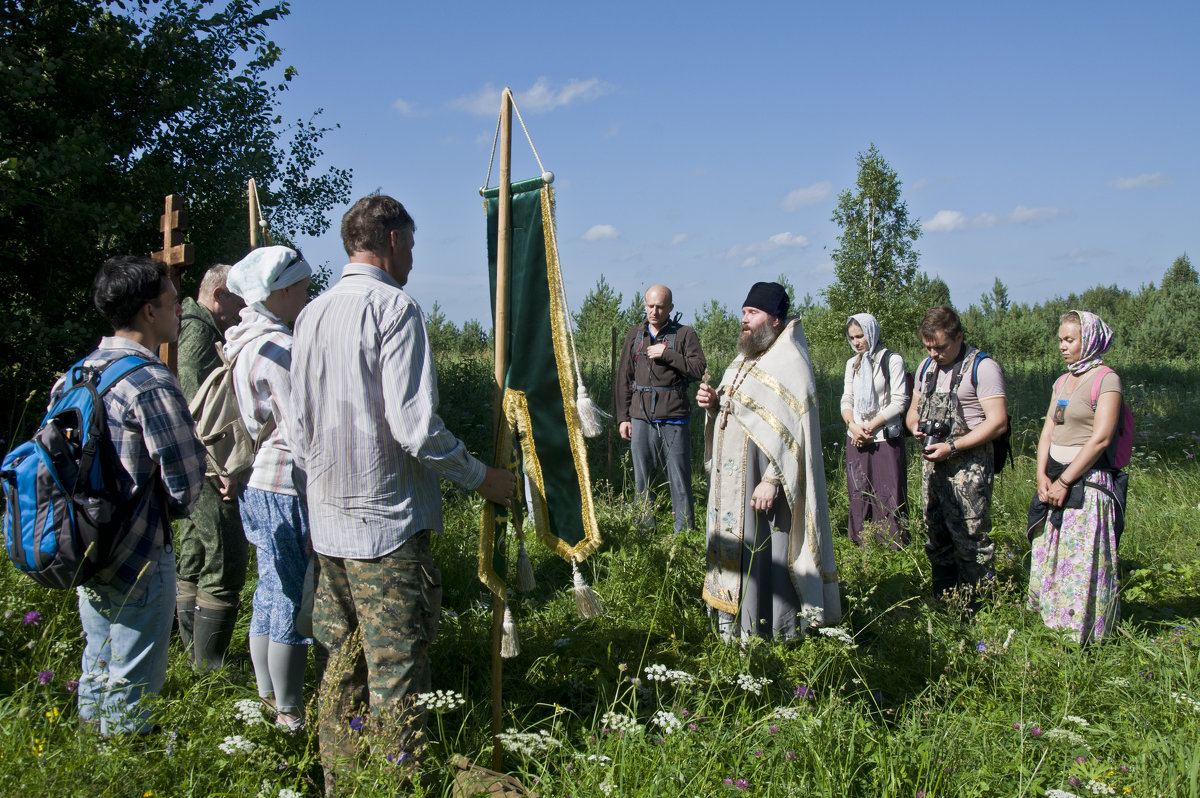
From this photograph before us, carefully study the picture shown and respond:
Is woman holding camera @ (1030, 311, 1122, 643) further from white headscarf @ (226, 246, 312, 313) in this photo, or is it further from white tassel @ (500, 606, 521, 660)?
white headscarf @ (226, 246, 312, 313)

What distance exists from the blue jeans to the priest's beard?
9.30 feet

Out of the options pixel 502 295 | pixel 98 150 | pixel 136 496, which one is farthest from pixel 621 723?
pixel 98 150

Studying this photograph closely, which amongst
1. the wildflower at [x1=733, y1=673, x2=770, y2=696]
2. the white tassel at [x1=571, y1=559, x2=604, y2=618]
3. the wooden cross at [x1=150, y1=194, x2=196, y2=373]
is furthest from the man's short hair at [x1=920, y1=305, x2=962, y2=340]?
the wooden cross at [x1=150, y1=194, x2=196, y2=373]

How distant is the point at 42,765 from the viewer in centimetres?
203

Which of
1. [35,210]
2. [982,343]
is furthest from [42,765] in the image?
[982,343]

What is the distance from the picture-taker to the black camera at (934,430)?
465cm

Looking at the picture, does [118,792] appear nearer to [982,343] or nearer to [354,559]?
[354,559]

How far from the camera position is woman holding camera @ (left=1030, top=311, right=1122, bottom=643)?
13.3ft

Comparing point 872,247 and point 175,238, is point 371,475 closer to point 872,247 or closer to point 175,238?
point 175,238

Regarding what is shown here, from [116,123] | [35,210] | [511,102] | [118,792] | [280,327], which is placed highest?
[116,123]

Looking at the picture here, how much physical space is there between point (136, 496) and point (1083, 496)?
4452 millimetres

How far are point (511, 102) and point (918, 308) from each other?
2603 cm

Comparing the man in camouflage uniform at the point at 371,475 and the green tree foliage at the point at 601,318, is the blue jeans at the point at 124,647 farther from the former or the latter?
the green tree foliage at the point at 601,318

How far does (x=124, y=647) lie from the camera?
2.39 meters
